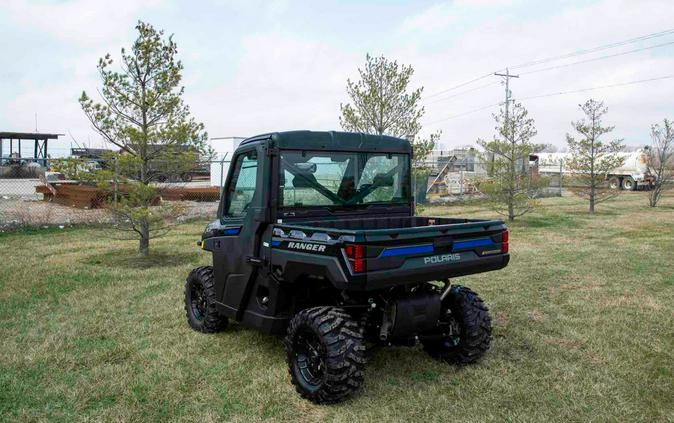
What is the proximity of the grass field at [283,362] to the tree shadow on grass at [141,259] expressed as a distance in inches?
16.9

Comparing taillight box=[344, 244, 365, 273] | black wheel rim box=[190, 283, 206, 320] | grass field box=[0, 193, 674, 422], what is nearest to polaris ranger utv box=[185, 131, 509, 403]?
taillight box=[344, 244, 365, 273]

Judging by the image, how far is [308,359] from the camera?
424 cm

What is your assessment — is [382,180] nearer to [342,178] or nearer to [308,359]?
[342,178]

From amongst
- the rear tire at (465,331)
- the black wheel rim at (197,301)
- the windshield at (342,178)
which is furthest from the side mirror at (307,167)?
the black wheel rim at (197,301)

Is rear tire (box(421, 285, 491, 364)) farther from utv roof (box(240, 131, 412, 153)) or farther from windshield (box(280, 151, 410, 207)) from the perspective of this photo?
utv roof (box(240, 131, 412, 153))

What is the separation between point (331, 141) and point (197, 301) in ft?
7.92

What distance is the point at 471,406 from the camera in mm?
4012

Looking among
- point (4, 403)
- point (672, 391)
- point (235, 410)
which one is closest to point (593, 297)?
point (672, 391)

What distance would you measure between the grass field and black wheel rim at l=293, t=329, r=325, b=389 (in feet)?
0.58

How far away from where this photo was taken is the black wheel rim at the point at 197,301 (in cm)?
586

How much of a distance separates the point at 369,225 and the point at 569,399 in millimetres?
2156

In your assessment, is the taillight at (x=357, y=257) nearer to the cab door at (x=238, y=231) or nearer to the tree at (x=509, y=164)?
the cab door at (x=238, y=231)

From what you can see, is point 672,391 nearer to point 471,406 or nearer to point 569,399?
point 569,399

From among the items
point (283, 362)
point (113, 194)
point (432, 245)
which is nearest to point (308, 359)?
point (283, 362)
